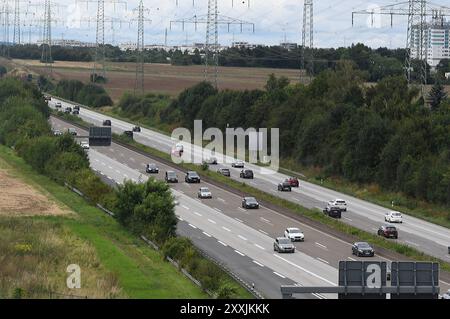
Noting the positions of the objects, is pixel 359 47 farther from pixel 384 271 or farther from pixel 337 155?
pixel 384 271

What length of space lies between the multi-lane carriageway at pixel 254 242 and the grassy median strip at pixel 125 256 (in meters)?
2.45

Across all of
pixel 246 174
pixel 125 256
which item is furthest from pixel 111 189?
pixel 125 256

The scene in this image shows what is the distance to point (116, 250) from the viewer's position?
143 feet

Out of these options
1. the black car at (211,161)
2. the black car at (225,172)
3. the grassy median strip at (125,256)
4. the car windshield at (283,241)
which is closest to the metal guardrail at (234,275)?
the grassy median strip at (125,256)

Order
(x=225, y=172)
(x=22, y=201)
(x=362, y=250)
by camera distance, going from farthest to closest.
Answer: (x=225, y=172) → (x=22, y=201) → (x=362, y=250)

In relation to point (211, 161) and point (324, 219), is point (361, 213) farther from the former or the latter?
point (211, 161)

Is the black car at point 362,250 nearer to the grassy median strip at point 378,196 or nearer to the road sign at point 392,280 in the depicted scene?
the grassy median strip at point 378,196

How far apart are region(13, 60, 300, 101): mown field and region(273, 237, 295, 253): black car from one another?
297ft

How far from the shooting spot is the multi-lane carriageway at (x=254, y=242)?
3888 cm

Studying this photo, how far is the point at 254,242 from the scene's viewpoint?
47094 mm

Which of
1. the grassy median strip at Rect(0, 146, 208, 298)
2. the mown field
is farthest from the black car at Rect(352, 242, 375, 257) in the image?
the mown field

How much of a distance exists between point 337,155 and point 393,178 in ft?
24.9

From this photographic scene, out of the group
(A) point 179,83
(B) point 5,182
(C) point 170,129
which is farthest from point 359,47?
(B) point 5,182

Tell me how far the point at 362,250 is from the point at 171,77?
125 meters
